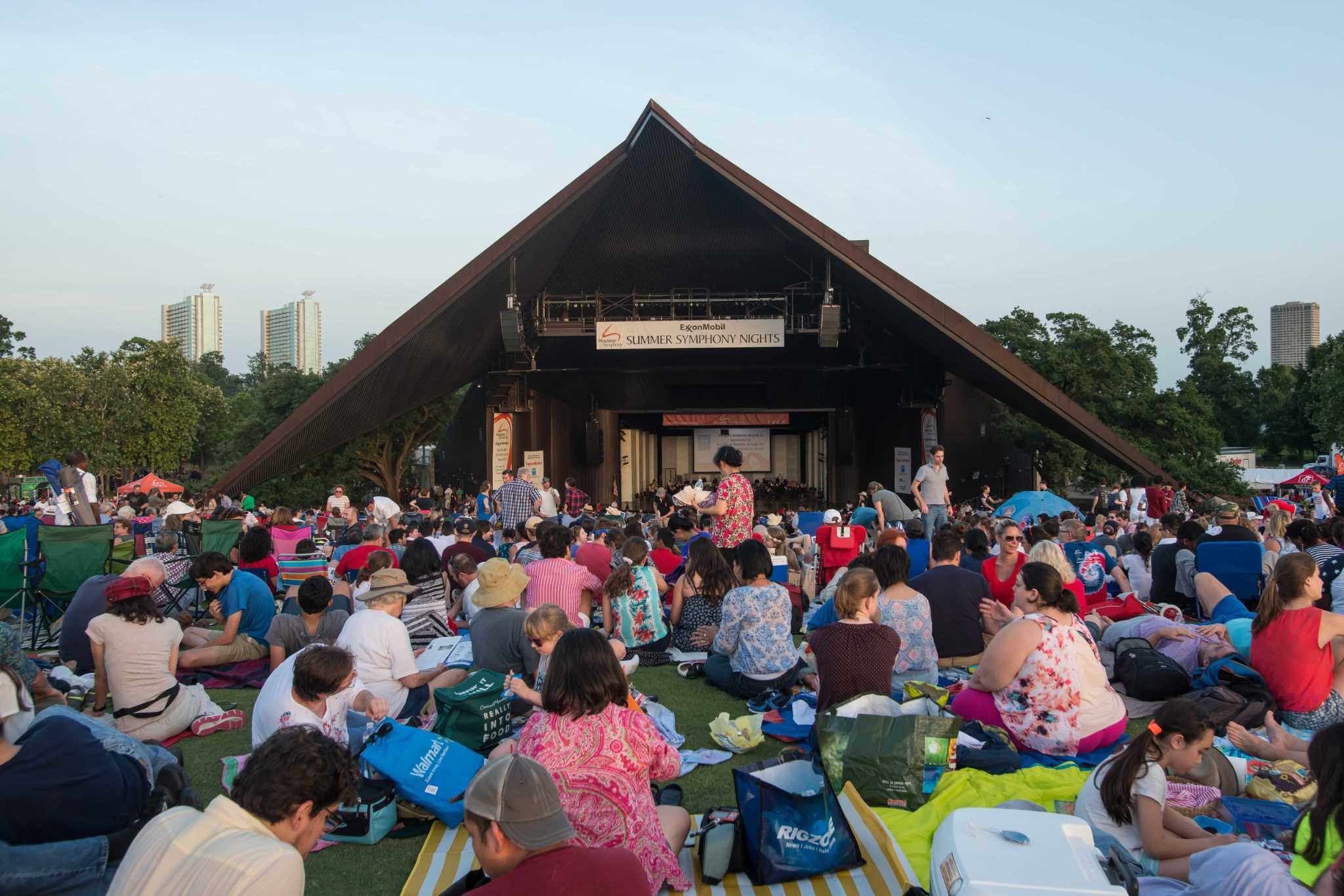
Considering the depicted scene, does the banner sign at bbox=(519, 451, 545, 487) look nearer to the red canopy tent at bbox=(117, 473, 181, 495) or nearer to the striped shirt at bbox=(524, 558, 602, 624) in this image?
the red canopy tent at bbox=(117, 473, 181, 495)

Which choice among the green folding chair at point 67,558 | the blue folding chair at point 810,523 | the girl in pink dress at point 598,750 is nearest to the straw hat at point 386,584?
the girl in pink dress at point 598,750

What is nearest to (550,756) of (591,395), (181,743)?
(181,743)

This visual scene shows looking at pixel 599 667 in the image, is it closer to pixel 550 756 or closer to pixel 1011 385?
pixel 550 756

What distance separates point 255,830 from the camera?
69.6 inches

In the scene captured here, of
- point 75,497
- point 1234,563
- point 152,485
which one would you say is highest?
point 75,497

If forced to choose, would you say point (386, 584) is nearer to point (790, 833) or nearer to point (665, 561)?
point (790, 833)

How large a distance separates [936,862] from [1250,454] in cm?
3116

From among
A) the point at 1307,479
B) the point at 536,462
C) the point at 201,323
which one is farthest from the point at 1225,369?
the point at 201,323

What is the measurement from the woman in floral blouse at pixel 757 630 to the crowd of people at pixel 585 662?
15 millimetres

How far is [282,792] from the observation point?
1.84 meters

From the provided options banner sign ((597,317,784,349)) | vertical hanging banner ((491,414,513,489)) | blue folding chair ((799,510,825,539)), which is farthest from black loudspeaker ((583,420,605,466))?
blue folding chair ((799,510,825,539))

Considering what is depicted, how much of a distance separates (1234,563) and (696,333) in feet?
31.6

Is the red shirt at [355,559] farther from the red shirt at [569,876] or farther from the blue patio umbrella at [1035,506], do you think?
the blue patio umbrella at [1035,506]

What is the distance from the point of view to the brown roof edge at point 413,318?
11156mm
